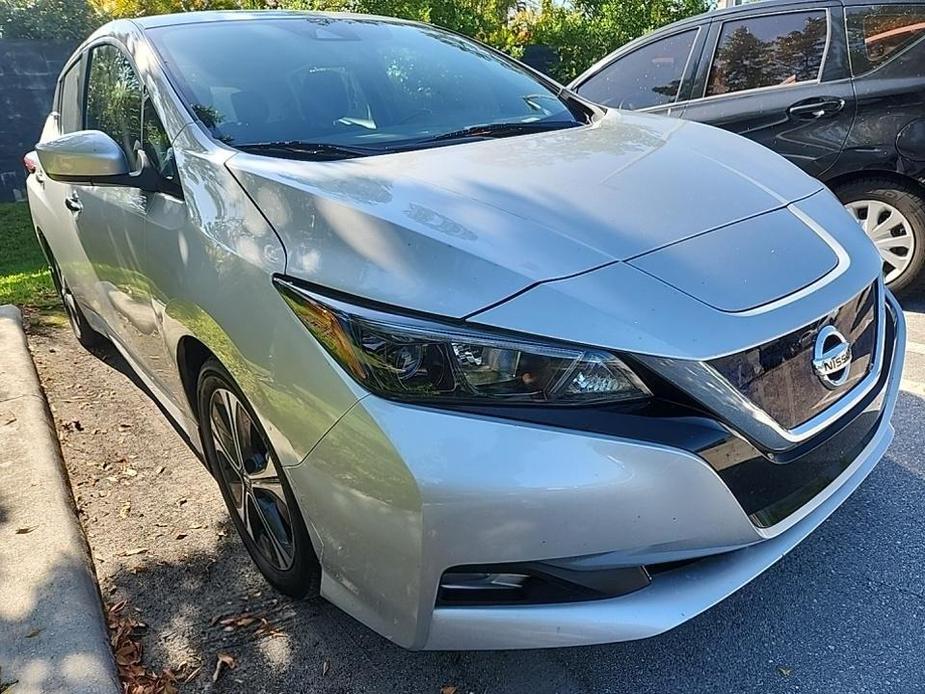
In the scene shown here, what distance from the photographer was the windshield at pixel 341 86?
2.34m

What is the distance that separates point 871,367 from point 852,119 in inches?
105

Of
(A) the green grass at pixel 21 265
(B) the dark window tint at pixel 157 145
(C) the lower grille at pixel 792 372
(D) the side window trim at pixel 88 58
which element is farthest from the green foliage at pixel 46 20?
(C) the lower grille at pixel 792 372

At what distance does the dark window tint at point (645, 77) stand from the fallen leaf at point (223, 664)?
3.97 metres

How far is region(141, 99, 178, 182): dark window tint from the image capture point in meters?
2.26

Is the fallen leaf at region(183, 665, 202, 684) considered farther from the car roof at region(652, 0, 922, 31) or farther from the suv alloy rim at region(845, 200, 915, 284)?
the car roof at region(652, 0, 922, 31)

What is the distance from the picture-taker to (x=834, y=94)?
405 centimetres

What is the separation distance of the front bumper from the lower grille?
20 cm

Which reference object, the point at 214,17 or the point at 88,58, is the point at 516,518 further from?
the point at 88,58

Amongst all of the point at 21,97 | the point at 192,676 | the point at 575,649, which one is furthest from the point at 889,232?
the point at 21,97

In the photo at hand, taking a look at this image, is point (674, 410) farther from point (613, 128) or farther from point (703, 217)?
point (613, 128)

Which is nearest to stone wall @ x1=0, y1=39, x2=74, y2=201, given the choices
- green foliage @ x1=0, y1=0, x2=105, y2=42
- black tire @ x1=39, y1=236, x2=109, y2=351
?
green foliage @ x1=0, y1=0, x2=105, y2=42

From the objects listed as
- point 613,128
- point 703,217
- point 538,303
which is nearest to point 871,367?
point 703,217

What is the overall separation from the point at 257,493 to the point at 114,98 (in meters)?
1.74

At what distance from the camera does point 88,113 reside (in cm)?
328
